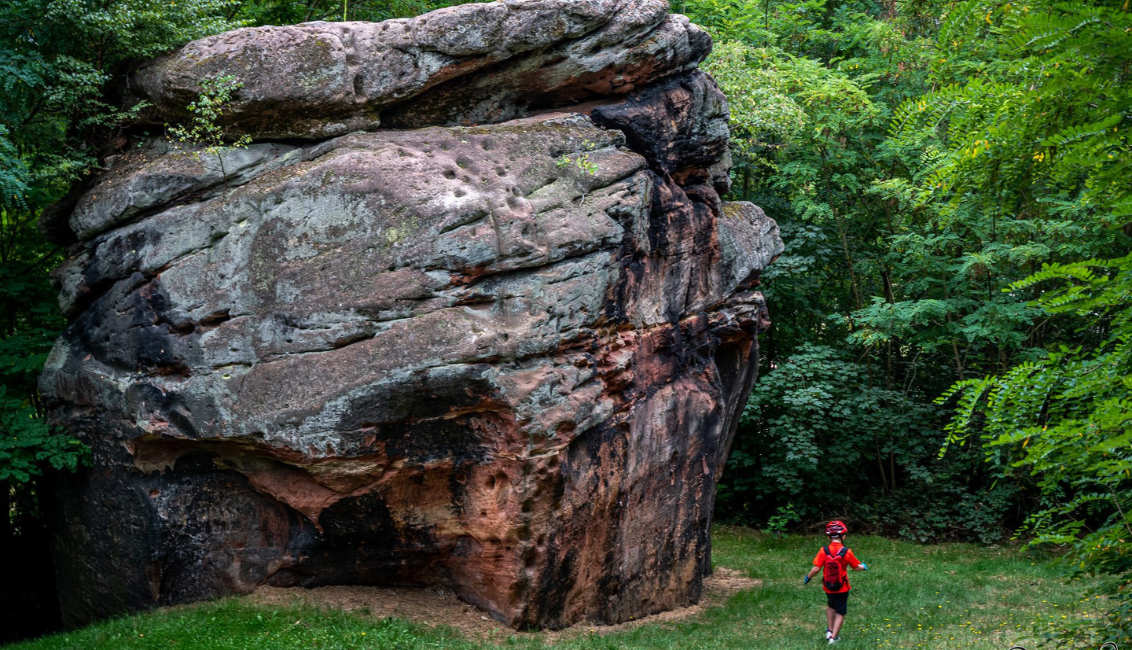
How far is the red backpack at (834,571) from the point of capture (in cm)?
1123

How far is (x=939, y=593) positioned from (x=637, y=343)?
23.2 ft

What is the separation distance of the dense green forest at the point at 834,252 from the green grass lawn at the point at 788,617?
1292 mm

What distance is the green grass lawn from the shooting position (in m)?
9.67

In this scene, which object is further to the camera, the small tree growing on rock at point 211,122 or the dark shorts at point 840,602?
the dark shorts at point 840,602

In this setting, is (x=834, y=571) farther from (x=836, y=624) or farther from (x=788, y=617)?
(x=788, y=617)

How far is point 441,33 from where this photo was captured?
11078 mm

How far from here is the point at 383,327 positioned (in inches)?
392

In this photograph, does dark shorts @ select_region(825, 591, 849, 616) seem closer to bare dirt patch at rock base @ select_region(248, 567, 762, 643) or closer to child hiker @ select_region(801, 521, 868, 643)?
child hiker @ select_region(801, 521, 868, 643)

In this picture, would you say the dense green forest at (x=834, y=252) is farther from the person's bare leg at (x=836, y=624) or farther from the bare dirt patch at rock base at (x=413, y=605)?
the bare dirt patch at rock base at (x=413, y=605)

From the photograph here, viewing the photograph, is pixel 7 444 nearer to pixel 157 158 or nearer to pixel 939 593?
pixel 157 158

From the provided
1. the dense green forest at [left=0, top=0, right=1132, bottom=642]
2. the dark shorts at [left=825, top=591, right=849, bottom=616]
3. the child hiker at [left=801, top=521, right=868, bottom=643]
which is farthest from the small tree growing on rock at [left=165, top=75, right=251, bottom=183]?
the dark shorts at [left=825, top=591, right=849, bottom=616]

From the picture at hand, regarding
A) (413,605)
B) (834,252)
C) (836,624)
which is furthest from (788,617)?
(834,252)

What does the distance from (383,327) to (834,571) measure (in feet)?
20.9

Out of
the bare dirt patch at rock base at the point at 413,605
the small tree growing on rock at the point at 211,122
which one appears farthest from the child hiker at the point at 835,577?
the small tree growing on rock at the point at 211,122
